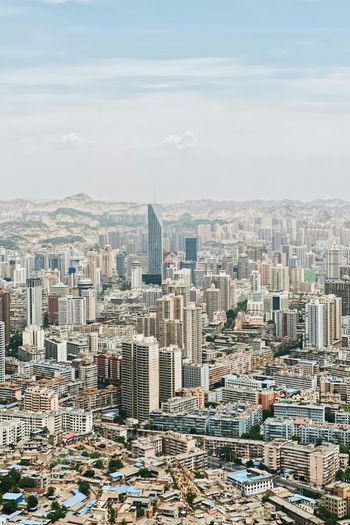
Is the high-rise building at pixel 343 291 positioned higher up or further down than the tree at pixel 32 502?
higher up

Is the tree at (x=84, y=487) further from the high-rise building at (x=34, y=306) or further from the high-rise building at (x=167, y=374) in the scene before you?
the high-rise building at (x=34, y=306)

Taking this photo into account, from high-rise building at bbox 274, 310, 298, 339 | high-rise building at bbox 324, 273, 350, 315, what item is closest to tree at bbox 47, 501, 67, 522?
high-rise building at bbox 274, 310, 298, 339

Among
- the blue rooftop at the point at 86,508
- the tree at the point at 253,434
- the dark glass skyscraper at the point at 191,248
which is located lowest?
the tree at the point at 253,434

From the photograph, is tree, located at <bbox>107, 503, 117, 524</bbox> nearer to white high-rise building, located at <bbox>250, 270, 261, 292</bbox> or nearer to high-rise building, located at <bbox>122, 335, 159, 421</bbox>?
high-rise building, located at <bbox>122, 335, 159, 421</bbox>

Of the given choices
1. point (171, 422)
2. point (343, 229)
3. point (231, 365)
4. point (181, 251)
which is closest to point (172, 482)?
point (171, 422)

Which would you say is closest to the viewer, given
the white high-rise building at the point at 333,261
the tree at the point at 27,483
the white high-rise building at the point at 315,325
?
the tree at the point at 27,483

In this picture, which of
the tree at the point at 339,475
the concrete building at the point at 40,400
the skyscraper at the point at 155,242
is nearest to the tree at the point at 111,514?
the tree at the point at 339,475

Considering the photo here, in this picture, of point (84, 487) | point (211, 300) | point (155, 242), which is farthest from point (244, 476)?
point (155, 242)

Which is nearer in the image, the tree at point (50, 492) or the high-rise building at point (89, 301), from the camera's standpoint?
the tree at point (50, 492)
